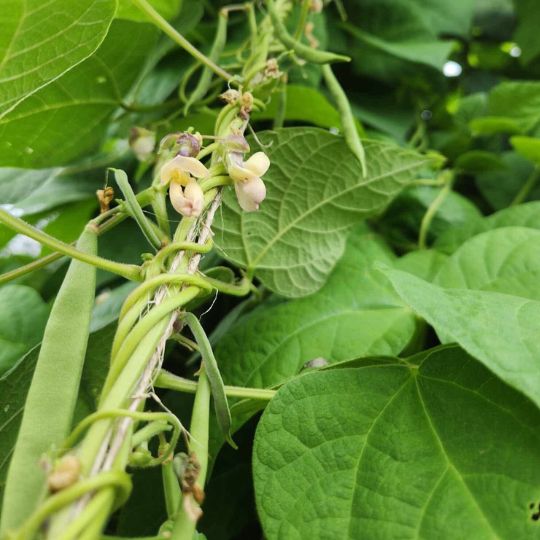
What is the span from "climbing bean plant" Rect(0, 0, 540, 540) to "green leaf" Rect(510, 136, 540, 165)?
0.03 ft

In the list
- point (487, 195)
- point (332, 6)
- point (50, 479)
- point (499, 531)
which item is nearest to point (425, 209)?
point (487, 195)

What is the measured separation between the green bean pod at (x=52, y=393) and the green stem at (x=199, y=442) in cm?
6

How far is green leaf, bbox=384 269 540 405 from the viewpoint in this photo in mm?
349

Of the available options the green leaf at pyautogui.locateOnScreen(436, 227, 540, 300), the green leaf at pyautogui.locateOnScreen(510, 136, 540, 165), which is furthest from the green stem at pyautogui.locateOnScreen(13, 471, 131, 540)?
the green leaf at pyautogui.locateOnScreen(510, 136, 540, 165)

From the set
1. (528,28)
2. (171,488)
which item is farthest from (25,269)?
(528,28)

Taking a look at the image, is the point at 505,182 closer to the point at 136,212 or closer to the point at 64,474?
the point at 136,212

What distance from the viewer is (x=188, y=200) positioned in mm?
365

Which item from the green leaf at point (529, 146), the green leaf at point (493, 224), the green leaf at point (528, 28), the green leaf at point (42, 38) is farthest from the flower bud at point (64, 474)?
the green leaf at point (528, 28)

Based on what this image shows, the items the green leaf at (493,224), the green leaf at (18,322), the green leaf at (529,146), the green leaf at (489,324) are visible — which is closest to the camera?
the green leaf at (489,324)

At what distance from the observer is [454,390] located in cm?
41

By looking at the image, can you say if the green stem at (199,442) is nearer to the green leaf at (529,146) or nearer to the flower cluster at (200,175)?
the flower cluster at (200,175)

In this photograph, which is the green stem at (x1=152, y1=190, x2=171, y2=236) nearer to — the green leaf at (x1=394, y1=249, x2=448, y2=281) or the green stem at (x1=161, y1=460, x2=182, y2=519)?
the green stem at (x1=161, y1=460, x2=182, y2=519)

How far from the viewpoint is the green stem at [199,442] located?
0.92ft

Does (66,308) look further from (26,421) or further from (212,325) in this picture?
(212,325)
